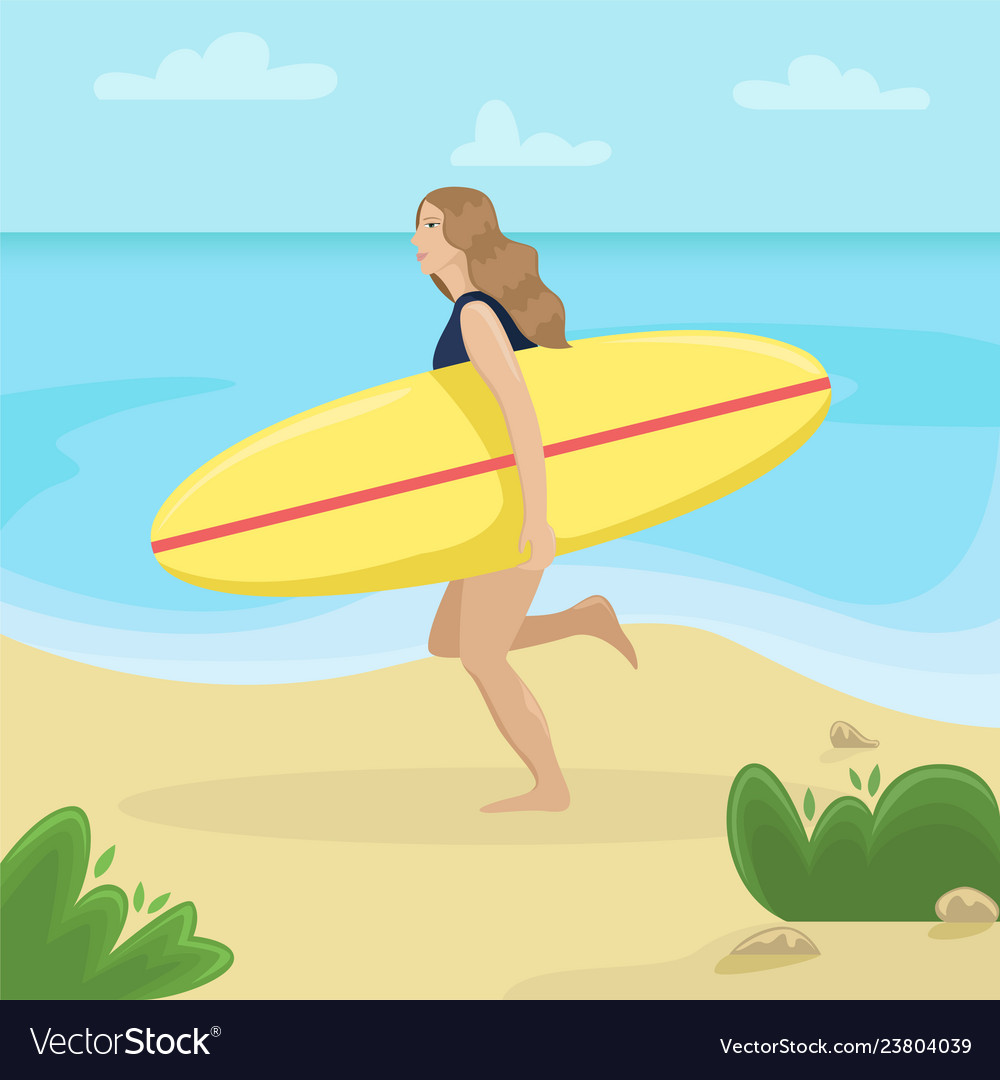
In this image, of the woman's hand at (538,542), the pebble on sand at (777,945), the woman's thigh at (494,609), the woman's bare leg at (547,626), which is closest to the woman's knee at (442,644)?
the woman's bare leg at (547,626)

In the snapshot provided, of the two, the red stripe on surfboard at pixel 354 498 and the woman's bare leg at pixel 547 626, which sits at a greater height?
the red stripe on surfboard at pixel 354 498

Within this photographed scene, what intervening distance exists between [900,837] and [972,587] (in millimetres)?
2053

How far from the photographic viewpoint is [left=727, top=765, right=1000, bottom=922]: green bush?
4113 millimetres

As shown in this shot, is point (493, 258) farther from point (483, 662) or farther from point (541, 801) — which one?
point (541, 801)

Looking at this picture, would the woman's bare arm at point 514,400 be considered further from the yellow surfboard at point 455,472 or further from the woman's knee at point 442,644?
the woman's knee at point 442,644

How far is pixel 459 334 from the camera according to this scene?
4.48 m

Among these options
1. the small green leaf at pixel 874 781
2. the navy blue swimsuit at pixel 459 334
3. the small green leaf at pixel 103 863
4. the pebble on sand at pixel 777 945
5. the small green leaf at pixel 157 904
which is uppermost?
the navy blue swimsuit at pixel 459 334

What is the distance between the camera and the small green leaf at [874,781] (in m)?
4.29

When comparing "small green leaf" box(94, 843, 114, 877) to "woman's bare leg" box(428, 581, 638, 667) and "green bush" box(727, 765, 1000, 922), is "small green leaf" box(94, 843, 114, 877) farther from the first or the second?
"green bush" box(727, 765, 1000, 922)

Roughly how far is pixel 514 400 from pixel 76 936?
6.31ft

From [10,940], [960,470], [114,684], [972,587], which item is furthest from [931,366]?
[10,940]

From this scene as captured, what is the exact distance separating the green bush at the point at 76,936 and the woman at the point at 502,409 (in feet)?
3.82

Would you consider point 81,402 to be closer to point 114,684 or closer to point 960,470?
point 114,684

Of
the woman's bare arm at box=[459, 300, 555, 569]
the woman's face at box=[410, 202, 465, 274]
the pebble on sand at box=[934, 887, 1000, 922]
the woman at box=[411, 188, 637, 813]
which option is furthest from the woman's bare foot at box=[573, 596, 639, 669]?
the pebble on sand at box=[934, 887, 1000, 922]
